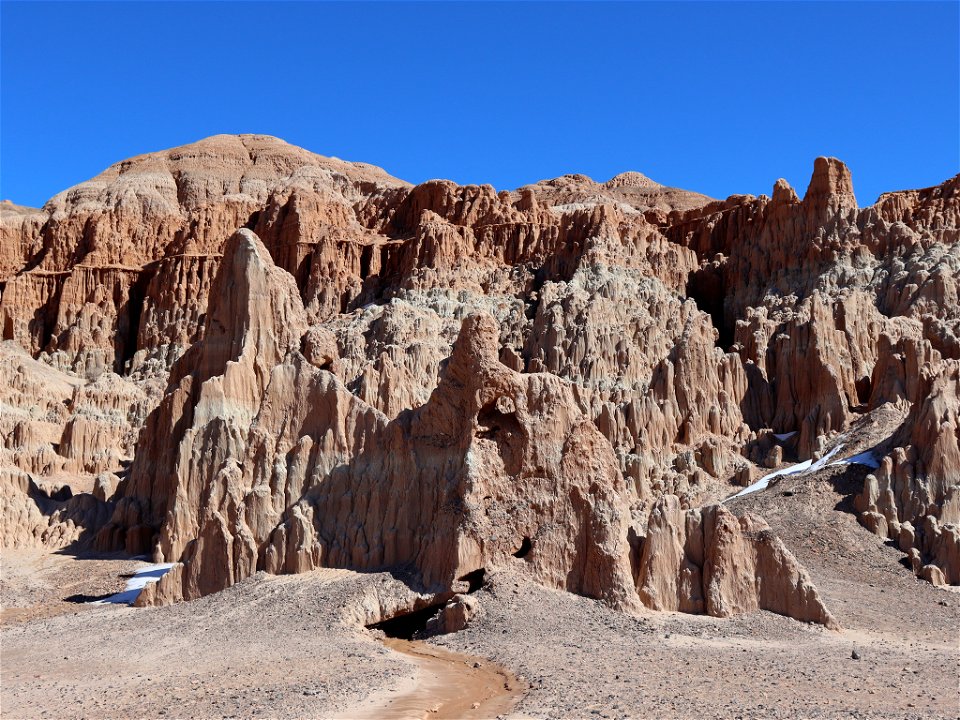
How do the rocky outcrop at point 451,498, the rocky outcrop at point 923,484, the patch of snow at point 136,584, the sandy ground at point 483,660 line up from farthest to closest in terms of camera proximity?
the rocky outcrop at point 923,484, the patch of snow at point 136,584, the rocky outcrop at point 451,498, the sandy ground at point 483,660

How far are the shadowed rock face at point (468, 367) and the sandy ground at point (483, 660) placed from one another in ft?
6.52

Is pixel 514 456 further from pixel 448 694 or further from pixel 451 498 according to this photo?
pixel 448 694

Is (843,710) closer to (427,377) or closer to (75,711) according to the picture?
(75,711)

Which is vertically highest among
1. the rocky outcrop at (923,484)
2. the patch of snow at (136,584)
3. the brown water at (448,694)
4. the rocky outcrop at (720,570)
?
the rocky outcrop at (923,484)

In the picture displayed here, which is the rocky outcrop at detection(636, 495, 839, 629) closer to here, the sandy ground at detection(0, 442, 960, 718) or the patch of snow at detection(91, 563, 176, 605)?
the sandy ground at detection(0, 442, 960, 718)

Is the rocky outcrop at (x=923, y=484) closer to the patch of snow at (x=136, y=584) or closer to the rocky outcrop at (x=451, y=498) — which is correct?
the rocky outcrop at (x=451, y=498)

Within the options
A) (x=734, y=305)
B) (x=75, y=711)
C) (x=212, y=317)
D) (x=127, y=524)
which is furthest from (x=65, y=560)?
(x=734, y=305)

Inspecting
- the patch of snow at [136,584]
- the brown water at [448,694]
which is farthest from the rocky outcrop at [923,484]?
the patch of snow at [136,584]

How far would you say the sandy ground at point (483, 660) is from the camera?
22375mm

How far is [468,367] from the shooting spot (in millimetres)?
34750

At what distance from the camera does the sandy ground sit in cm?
2238

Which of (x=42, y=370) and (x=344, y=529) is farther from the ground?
(x=42, y=370)

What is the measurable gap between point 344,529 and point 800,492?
75.7ft

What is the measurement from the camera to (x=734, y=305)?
82.2 m
